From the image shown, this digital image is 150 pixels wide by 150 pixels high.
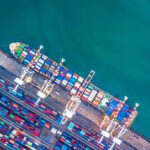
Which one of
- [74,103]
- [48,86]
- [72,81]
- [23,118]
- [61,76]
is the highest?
[72,81]

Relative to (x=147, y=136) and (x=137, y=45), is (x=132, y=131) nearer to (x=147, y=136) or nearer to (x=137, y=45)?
(x=147, y=136)

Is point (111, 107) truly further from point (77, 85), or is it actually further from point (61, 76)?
point (61, 76)

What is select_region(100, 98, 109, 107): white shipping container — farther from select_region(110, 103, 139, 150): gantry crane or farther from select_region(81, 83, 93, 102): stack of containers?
select_region(110, 103, 139, 150): gantry crane

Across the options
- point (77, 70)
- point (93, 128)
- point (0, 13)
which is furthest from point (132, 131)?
point (0, 13)

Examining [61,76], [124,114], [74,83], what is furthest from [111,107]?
[61,76]

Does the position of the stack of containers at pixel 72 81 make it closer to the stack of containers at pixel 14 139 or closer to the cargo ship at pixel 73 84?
the cargo ship at pixel 73 84

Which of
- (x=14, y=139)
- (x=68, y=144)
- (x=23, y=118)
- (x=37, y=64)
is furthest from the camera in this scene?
(x=14, y=139)

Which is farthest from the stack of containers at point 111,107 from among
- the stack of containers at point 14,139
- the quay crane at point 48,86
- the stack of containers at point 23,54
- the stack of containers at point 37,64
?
the stack of containers at point 23,54
